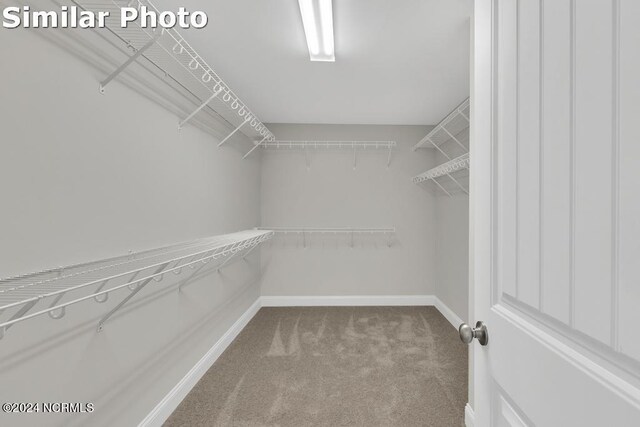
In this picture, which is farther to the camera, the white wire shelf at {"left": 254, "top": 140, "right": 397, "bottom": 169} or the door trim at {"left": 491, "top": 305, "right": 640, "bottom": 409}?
the white wire shelf at {"left": 254, "top": 140, "right": 397, "bottom": 169}

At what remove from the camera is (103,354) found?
123cm

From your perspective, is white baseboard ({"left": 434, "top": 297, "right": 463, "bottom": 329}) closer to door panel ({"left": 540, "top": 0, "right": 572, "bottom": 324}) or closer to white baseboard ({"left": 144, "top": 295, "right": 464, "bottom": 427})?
white baseboard ({"left": 144, "top": 295, "right": 464, "bottom": 427})

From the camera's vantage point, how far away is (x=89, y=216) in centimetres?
117

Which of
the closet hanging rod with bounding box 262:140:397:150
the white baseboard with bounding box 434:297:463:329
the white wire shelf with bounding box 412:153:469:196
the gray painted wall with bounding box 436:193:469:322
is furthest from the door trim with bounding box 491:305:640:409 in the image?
the closet hanging rod with bounding box 262:140:397:150

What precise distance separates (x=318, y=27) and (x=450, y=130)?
1.82 metres

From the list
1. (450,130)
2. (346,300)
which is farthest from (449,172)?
(346,300)

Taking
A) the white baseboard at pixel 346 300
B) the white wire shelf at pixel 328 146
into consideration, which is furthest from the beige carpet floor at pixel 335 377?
the white wire shelf at pixel 328 146

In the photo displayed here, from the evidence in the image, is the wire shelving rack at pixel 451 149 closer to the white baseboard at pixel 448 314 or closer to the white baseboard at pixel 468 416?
the white baseboard at pixel 448 314

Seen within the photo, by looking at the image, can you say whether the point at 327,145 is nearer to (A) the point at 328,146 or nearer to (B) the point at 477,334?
(A) the point at 328,146

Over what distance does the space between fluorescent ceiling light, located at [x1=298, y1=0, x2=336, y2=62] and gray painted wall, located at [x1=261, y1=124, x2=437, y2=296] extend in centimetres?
170

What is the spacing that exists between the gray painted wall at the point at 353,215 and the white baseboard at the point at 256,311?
0.07 meters

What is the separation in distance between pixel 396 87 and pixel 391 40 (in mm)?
688

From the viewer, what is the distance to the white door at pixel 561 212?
1.32ft

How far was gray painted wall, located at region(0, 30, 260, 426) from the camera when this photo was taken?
0.92 m
